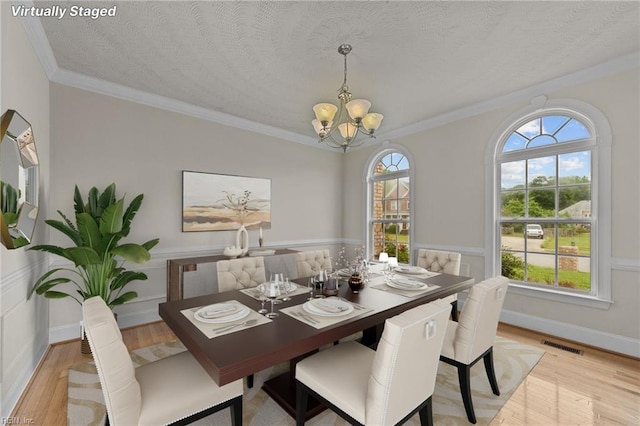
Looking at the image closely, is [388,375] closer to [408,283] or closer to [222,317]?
[222,317]

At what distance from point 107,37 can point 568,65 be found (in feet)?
14.2

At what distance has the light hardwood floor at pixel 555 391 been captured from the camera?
6.18ft

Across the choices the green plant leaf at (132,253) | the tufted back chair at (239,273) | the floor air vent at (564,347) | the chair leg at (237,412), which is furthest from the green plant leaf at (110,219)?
the floor air vent at (564,347)

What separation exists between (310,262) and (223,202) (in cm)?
167

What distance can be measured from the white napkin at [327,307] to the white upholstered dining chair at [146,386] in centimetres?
62

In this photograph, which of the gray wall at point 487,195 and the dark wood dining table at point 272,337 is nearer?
the dark wood dining table at point 272,337

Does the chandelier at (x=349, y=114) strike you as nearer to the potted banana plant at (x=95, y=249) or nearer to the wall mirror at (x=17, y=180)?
the potted banana plant at (x=95, y=249)

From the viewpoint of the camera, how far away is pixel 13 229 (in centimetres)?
191

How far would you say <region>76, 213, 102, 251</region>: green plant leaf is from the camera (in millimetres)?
2488

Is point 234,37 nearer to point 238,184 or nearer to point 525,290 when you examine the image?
point 238,184

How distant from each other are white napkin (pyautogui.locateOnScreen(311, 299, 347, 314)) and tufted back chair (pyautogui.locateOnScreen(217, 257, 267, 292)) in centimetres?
98

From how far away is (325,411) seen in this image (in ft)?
6.28

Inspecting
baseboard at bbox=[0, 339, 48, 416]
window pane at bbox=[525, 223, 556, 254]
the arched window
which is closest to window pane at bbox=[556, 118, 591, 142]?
window pane at bbox=[525, 223, 556, 254]

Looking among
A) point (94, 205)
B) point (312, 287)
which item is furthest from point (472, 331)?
point (94, 205)
